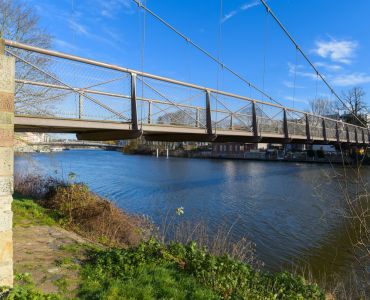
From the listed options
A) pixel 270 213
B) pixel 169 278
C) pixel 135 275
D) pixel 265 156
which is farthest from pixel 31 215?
pixel 265 156

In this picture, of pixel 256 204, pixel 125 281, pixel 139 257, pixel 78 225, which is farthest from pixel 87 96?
pixel 256 204

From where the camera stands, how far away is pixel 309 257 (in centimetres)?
1142

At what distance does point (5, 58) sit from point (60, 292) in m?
2.93

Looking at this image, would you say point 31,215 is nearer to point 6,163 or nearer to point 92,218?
point 92,218

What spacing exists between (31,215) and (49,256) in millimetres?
3692

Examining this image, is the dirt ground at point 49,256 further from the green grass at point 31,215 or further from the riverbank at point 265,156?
the riverbank at point 265,156

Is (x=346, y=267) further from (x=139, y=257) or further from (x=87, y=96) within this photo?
(x=87, y=96)

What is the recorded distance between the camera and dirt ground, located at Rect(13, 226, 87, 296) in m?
4.73

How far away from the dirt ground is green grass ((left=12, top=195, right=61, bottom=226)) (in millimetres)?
519

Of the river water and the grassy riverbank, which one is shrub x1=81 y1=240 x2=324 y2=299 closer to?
the grassy riverbank

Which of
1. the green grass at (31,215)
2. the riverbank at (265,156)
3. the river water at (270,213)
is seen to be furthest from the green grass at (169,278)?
the riverbank at (265,156)

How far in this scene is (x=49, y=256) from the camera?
19.6 ft

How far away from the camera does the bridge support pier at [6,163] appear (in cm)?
369

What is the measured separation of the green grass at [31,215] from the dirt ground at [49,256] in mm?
519
